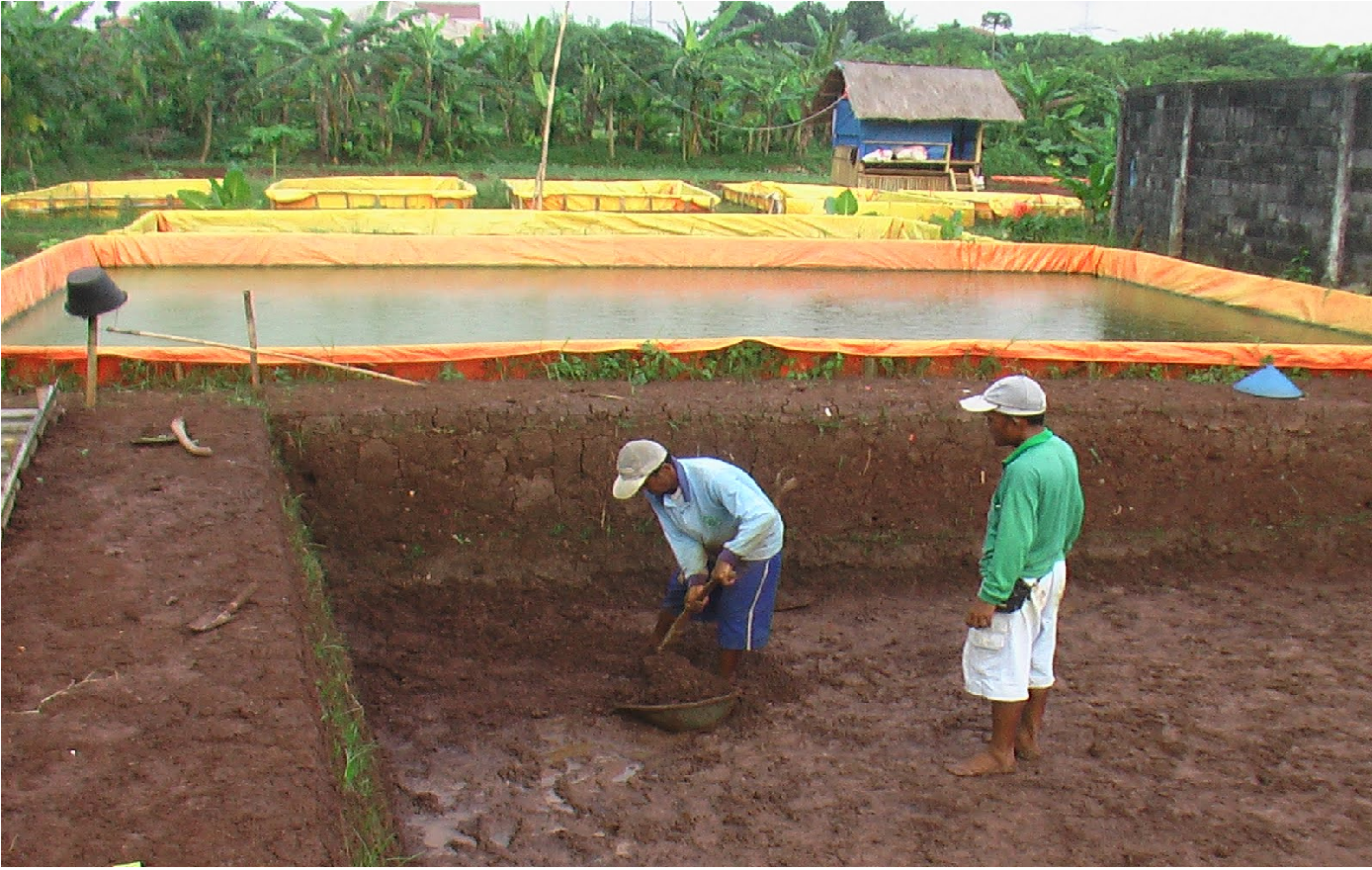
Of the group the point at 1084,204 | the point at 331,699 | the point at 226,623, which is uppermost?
the point at 1084,204

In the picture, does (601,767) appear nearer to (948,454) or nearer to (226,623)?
(226,623)

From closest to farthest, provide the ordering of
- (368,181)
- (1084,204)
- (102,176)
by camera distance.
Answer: (1084,204), (368,181), (102,176)

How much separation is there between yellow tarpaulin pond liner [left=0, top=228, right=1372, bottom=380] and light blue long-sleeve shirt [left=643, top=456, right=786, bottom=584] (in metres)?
2.75

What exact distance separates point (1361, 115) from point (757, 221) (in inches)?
262

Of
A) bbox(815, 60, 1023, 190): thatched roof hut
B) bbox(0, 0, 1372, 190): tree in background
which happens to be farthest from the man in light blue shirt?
bbox(0, 0, 1372, 190): tree in background

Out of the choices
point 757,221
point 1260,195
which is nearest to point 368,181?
point 757,221

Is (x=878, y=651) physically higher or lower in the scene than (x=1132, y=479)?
lower

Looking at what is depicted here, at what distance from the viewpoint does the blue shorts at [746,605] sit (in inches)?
198

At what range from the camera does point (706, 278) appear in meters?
12.2

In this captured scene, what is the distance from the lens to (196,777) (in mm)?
3322

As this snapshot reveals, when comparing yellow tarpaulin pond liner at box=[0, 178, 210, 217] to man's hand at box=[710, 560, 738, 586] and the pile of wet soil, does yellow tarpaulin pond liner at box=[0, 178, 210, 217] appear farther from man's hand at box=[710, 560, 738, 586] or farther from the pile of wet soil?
man's hand at box=[710, 560, 738, 586]

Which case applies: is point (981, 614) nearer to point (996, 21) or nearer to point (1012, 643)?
point (1012, 643)

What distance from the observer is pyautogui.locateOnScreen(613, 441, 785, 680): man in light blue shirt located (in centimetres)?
482

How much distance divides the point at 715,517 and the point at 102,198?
642 inches
